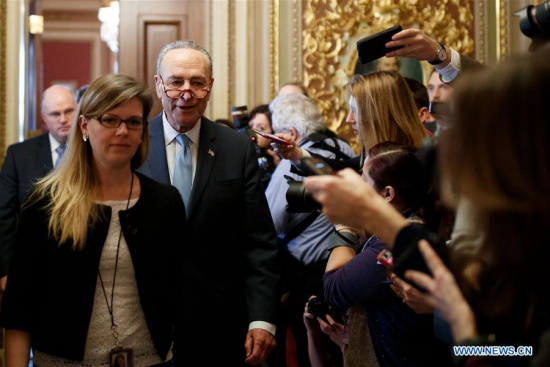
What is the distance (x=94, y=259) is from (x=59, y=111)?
9.28 ft

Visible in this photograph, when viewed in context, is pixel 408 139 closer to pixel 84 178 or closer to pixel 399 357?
pixel 399 357

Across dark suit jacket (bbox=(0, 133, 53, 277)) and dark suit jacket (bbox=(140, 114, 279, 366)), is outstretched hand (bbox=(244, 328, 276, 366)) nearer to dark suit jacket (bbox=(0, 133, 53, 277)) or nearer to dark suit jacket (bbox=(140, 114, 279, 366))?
dark suit jacket (bbox=(140, 114, 279, 366))

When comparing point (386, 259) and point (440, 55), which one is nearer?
point (386, 259)

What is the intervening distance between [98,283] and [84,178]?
343mm

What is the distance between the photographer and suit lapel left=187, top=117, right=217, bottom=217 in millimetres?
3006

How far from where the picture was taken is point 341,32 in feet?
20.6

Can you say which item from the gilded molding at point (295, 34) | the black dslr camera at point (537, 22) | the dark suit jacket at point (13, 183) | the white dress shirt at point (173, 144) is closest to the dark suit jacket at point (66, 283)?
the white dress shirt at point (173, 144)

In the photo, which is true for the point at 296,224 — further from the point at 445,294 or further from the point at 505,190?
the point at 505,190

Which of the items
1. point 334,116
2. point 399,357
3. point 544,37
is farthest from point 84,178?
point 334,116

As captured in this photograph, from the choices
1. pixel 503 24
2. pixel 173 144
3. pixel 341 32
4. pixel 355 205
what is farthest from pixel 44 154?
pixel 503 24

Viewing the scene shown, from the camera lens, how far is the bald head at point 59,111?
15.8 ft

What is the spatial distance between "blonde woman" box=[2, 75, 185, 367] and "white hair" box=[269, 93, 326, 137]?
1.67 m

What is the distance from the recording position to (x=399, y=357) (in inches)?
88.0

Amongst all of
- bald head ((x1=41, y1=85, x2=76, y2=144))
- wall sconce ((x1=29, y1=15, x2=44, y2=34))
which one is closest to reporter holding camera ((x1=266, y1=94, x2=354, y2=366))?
bald head ((x1=41, y1=85, x2=76, y2=144))
